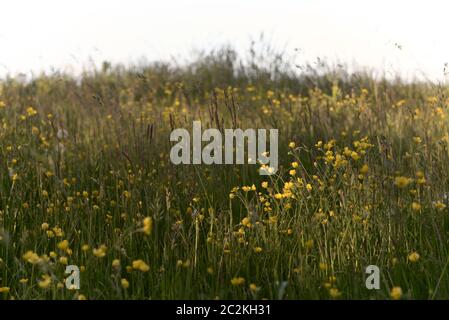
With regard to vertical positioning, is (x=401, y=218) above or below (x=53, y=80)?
below

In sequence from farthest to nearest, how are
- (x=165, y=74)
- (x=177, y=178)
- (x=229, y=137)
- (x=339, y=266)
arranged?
(x=165, y=74), (x=229, y=137), (x=177, y=178), (x=339, y=266)

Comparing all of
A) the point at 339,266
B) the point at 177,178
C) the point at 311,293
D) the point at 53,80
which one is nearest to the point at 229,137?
the point at 177,178

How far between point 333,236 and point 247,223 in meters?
0.49

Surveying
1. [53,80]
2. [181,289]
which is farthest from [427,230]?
[53,80]

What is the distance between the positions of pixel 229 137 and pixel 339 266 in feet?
6.75

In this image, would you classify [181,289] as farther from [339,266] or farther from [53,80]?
[53,80]

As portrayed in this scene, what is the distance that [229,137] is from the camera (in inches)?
180

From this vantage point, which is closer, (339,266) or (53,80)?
(339,266)

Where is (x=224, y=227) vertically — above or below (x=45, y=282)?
above

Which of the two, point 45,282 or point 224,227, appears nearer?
point 45,282

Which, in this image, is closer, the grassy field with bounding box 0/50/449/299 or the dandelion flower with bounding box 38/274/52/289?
the dandelion flower with bounding box 38/274/52/289

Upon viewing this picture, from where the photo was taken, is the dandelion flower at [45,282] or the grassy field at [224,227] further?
the grassy field at [224,227]
